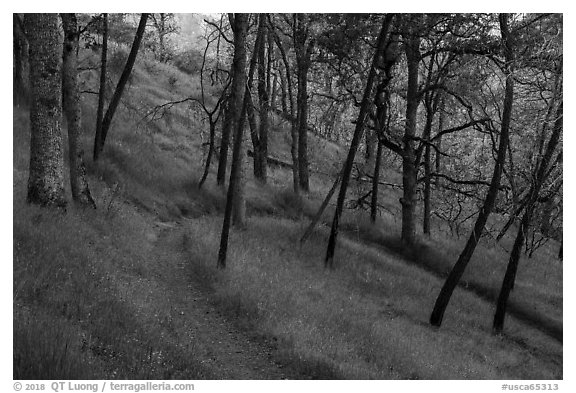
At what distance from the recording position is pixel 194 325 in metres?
9.59

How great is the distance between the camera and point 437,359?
432 inches

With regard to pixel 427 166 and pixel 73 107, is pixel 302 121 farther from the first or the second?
pixel 73 107

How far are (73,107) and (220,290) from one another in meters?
5.67

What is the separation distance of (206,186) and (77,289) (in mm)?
12867

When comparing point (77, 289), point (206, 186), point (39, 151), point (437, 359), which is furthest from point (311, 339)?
point (206, 186)

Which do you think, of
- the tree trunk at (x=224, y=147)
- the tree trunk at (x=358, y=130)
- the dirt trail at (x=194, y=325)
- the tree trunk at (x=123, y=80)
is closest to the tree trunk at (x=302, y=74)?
the tree trunk at (x=224, y=147)

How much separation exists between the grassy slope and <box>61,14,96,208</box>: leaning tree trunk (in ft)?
2.68

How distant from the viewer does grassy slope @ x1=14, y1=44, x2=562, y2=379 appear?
678 centimetres

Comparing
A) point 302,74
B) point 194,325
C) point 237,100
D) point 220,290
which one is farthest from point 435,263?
point 194,325

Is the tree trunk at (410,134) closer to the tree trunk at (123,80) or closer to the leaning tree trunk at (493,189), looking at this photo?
the leaning tree trunk at (493,189)

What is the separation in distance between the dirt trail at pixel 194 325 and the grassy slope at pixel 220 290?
4.1 inches

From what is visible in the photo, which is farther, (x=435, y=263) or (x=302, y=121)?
(x=302, y=121)

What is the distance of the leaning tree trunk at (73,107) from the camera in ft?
39.1
